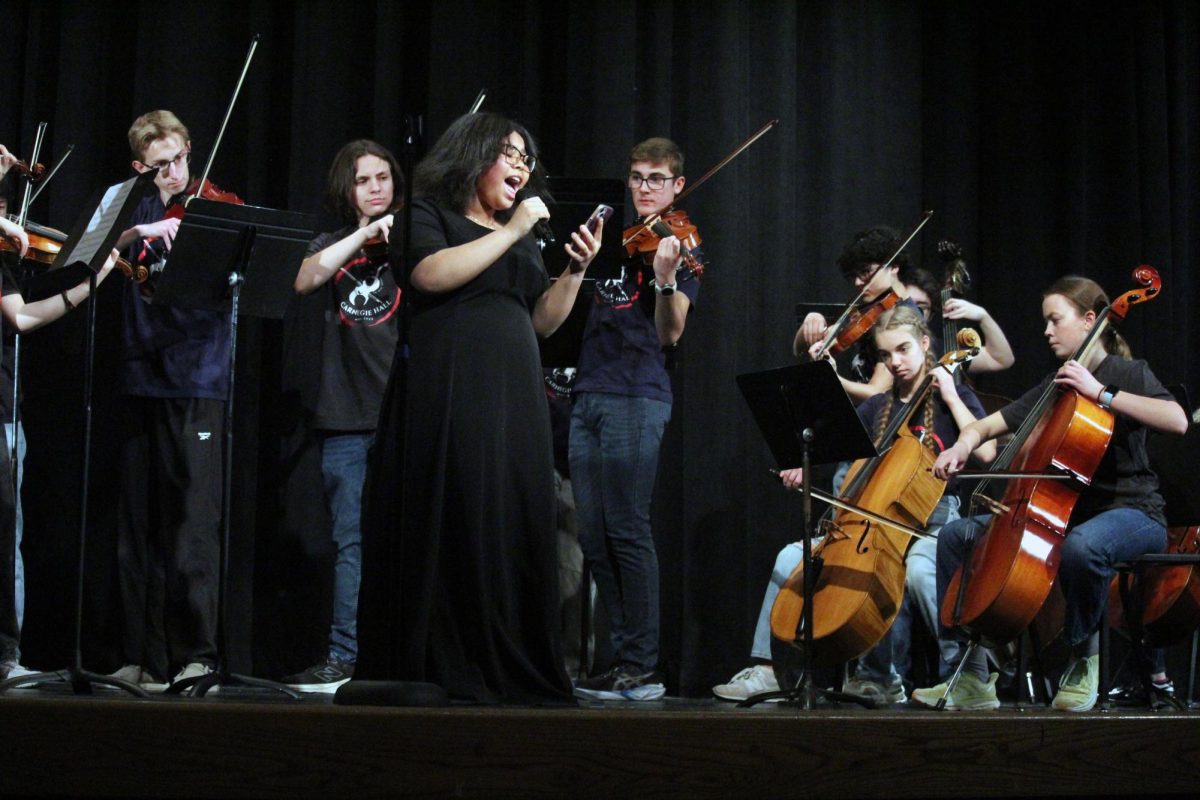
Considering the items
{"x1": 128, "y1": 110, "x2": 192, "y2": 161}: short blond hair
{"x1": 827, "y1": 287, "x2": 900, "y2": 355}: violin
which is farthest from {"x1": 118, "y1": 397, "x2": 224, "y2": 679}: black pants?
{"x1": 827, "y1": 287, "x2": 900, "y2": 355}: violin

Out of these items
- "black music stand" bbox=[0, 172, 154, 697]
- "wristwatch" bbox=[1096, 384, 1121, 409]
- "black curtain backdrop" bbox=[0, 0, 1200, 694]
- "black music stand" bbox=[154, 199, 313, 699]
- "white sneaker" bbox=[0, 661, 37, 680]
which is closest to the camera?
"black music stand" bbox=[0, 172, 154, 697]

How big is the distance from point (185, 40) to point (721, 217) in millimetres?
2135

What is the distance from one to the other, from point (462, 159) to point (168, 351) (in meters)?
1.41

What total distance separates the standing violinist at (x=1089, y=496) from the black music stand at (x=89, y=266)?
7.39ft

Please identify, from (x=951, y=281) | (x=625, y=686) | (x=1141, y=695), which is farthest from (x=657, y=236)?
(x=1141, y=695)

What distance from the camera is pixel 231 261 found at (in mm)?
3256

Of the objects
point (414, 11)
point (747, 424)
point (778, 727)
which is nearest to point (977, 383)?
point (747, 424)

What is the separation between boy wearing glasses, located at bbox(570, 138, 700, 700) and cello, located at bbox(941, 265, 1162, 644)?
0.89 meters

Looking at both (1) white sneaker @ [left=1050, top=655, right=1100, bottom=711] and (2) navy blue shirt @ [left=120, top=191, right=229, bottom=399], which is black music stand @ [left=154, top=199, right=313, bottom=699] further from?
(1) white sneaker @ [left=1050, top=655, right=1100, bottom=711]

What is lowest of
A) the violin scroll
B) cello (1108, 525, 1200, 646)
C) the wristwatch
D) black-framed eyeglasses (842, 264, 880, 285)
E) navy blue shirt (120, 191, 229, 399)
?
cello (1108, 525, 1200, 646)

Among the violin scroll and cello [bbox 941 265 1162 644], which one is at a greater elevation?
the violin scroll

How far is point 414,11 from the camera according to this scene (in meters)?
4.96

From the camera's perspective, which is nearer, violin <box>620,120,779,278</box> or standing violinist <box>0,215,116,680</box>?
standing violinist <box>0,215,116,680</box>

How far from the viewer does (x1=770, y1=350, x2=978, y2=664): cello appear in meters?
3.44
